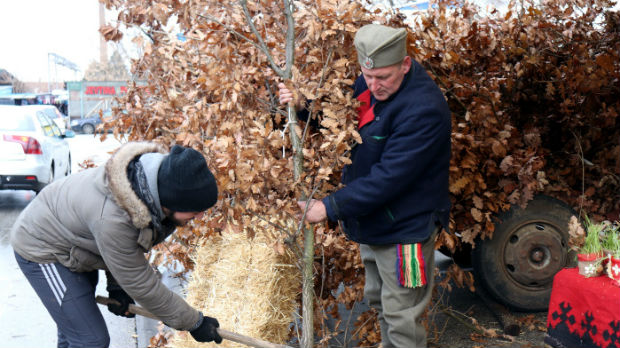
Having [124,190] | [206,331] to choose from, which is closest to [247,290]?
[206,331]

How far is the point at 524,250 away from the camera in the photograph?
500 cm

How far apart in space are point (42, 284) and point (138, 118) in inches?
79.3

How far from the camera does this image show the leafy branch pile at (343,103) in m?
3.49

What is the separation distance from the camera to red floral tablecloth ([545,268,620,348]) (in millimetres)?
3551

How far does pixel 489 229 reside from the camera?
15.6 ft

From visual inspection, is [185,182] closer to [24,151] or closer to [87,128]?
[24,151]

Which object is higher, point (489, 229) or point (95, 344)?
point (489, 229)

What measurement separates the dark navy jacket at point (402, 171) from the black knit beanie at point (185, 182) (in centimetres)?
75

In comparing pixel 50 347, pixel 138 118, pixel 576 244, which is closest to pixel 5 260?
pixel 50 347

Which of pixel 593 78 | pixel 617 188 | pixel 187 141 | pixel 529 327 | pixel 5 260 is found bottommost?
pixel 5 260

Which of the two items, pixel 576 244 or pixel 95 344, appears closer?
pixel 95 344

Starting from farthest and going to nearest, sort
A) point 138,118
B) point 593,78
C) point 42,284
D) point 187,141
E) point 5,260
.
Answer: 1. point 5,260
2. point 138,118
3. point 593,78
4. point 187,141
5. point 42,284

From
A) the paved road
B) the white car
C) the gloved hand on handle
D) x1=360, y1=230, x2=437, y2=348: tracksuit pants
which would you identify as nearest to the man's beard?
the gloved hand on handle

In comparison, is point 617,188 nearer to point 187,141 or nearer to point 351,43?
point 351,43
